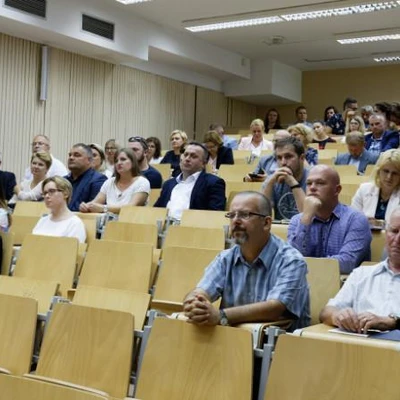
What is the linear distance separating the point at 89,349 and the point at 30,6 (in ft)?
17.7

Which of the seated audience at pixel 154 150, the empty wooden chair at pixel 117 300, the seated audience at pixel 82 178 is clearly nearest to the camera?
the empty wooden chair at pixel 117 300

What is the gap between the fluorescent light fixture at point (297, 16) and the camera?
766 centimetres

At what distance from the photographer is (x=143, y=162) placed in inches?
211

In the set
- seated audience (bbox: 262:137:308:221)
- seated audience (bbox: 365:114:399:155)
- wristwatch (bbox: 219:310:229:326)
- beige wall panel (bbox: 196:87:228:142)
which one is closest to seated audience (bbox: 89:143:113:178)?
seated audience (bbox: 262:137:308:221)

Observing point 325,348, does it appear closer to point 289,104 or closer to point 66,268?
point 66,268

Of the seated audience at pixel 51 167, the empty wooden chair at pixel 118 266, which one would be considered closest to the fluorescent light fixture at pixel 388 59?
the seated audience at pixel 51 167

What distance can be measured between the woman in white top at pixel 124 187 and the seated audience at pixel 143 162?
1.78 feet

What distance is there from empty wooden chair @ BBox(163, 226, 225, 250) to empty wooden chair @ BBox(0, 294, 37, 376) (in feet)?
4.04

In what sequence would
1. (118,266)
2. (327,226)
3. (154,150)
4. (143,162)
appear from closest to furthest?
1. (327,226)
2. (118,266)
3. (143,162)
4. (154,150)

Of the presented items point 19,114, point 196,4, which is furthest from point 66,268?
point 196,4

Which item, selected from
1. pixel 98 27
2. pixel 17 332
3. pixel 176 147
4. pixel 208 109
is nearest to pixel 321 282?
pixel 17 332

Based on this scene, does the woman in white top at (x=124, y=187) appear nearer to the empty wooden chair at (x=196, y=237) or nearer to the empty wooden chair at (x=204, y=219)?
the empty wooden chair at (x=204, y=219)

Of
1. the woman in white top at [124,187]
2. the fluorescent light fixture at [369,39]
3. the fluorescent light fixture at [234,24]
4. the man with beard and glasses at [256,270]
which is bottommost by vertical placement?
the man with beard and glasses at [256,270]

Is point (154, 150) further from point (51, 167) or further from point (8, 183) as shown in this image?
point (8, 183)
